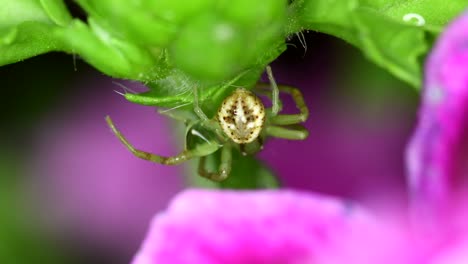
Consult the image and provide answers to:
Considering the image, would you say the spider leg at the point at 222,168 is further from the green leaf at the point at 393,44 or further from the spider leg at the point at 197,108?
the green leaf at the point at 393,44

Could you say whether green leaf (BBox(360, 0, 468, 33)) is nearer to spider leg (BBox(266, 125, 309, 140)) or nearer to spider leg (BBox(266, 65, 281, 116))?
spider leg (BBox(266, 65, 281, 116))

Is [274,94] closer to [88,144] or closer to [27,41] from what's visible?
[27,41]

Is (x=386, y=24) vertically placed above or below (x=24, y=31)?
above

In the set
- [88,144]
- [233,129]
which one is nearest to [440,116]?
[233,129]

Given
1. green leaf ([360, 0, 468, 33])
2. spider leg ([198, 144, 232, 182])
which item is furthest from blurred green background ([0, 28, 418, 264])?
green leaf ([360, 0, 468, 33])

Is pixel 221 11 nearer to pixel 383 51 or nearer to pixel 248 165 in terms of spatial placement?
pixel 383 51

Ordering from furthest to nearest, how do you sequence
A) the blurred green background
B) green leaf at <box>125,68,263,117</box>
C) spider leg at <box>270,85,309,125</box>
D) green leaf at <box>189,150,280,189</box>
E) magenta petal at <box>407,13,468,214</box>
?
1. the blurred green background
2. spider leg at <box>270,85,309,125</box>
3. green leaf at <box>189,150,280,189</box>
4. green leaf at <box>125,68,263,117</box>
5. magenta petal at <box>407,13,468,214</box>

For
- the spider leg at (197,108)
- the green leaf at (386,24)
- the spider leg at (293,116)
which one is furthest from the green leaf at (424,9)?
the spider leg at (293,116)

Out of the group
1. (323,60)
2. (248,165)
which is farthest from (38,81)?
(248,165)
